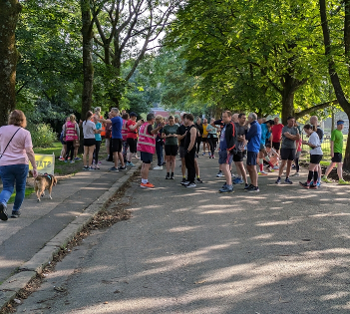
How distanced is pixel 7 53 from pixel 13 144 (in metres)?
4.14

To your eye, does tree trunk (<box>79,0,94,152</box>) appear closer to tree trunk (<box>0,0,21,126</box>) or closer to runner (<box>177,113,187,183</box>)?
runner (<box>177,113,187,183</box>)

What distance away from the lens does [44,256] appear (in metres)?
5.89

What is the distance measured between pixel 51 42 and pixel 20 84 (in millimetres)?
2053

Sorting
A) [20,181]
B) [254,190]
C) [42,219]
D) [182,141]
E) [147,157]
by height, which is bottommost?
[42,219]

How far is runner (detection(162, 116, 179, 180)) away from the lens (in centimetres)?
1432

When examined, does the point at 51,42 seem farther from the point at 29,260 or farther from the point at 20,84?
the point at 29,260

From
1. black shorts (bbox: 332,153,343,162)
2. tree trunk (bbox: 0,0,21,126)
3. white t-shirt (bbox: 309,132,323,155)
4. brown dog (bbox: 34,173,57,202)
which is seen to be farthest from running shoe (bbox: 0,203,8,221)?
black shorts (bbox: 332,153,343,162)

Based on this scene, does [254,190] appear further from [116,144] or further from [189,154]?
[116,144]

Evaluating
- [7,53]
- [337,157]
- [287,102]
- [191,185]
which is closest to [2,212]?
[7,53]

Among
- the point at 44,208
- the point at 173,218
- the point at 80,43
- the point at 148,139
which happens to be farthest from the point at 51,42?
the point at 173,218

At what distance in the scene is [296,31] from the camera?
16906 millimetres

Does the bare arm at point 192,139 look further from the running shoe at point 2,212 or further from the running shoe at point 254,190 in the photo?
the running shoe at point 2,212

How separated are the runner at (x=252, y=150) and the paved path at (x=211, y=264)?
2.13 m

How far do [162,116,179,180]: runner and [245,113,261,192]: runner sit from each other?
2636 millimetres
